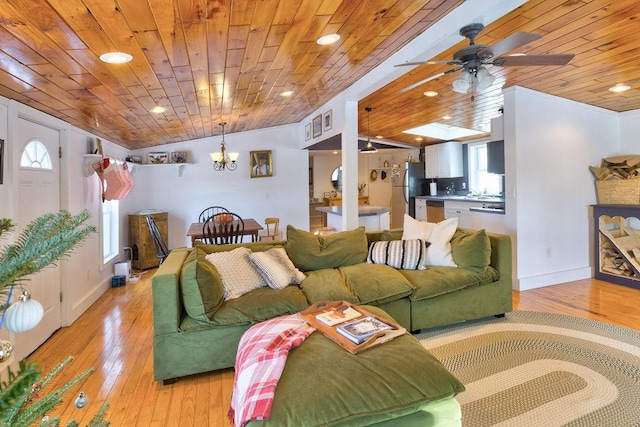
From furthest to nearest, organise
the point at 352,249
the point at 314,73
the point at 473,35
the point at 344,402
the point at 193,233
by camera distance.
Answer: the point at 193,233 < the point at 352,249 < the point at 314,73 < the point at 473,35 < the point at 344,402

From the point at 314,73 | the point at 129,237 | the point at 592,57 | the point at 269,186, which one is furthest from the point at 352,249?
the point at 129,237

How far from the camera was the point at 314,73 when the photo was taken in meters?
3.17

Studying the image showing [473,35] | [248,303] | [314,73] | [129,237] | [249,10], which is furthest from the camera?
[129,237]

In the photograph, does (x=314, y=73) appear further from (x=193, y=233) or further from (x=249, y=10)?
(x=193, y=233)

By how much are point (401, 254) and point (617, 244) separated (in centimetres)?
311

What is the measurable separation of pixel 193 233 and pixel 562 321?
3.88 meters

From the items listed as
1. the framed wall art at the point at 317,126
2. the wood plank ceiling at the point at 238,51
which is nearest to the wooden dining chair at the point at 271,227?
the framed wall art at the point at 317,126

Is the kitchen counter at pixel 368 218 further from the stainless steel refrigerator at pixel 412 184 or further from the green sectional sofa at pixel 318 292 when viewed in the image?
the stainless steel refrigerator at pixel 412 184

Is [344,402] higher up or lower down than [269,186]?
lower down

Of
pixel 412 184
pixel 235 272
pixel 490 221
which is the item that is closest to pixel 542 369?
pixel 235 272

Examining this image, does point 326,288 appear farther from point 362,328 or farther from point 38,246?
point 38,246

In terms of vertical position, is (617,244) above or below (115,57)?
below

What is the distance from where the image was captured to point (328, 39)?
239cm

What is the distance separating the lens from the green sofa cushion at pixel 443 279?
2.95 metres
